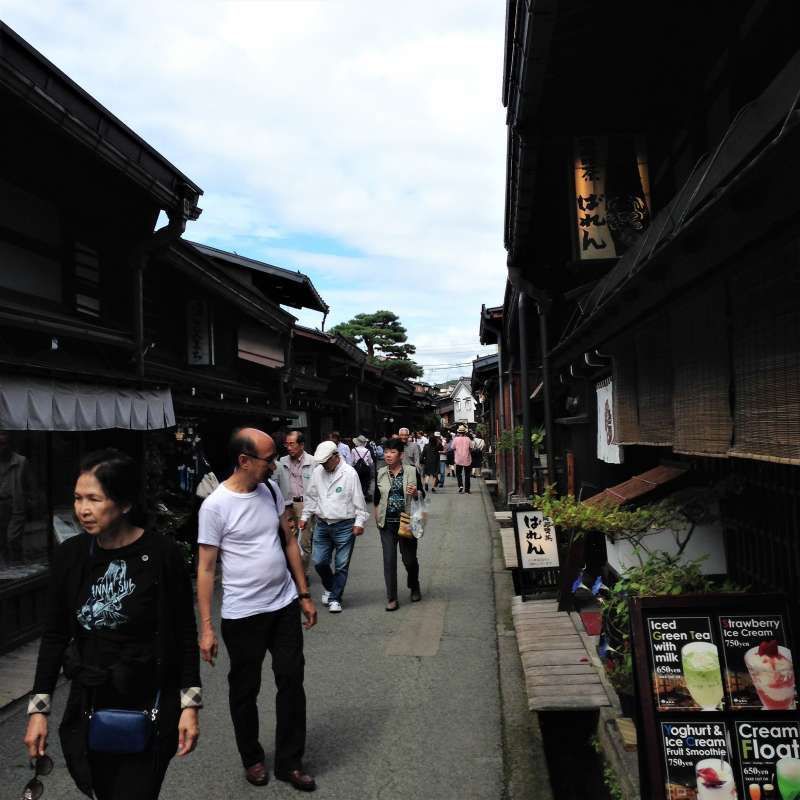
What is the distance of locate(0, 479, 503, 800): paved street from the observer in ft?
14.3

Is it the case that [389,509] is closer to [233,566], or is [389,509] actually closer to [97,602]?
[233,566]

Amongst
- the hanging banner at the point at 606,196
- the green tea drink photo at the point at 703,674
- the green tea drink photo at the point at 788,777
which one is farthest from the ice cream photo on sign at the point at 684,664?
the hanging banner at the point at 606,196

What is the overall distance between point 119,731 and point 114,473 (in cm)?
101

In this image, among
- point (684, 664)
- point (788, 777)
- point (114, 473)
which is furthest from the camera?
point (684, 664)

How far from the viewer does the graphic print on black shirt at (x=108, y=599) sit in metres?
2.86

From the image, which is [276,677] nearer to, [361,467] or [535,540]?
[535,540]

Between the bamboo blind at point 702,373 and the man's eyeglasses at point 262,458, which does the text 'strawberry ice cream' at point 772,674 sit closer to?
the bamboo blind at point 702,373

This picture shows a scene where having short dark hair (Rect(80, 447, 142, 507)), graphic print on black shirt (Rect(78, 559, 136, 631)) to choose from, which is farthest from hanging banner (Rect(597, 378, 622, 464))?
graphic print on black shirt (Rect(78, 559, 136, 631))

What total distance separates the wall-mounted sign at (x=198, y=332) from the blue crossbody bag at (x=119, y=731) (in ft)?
35.0

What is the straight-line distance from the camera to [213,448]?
15.2 m

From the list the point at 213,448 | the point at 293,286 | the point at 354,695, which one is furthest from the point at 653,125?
the point at 293,286

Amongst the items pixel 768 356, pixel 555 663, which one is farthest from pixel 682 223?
pixel 555 663

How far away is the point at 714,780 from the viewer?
3.13 metres

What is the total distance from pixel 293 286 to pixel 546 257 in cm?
1166
